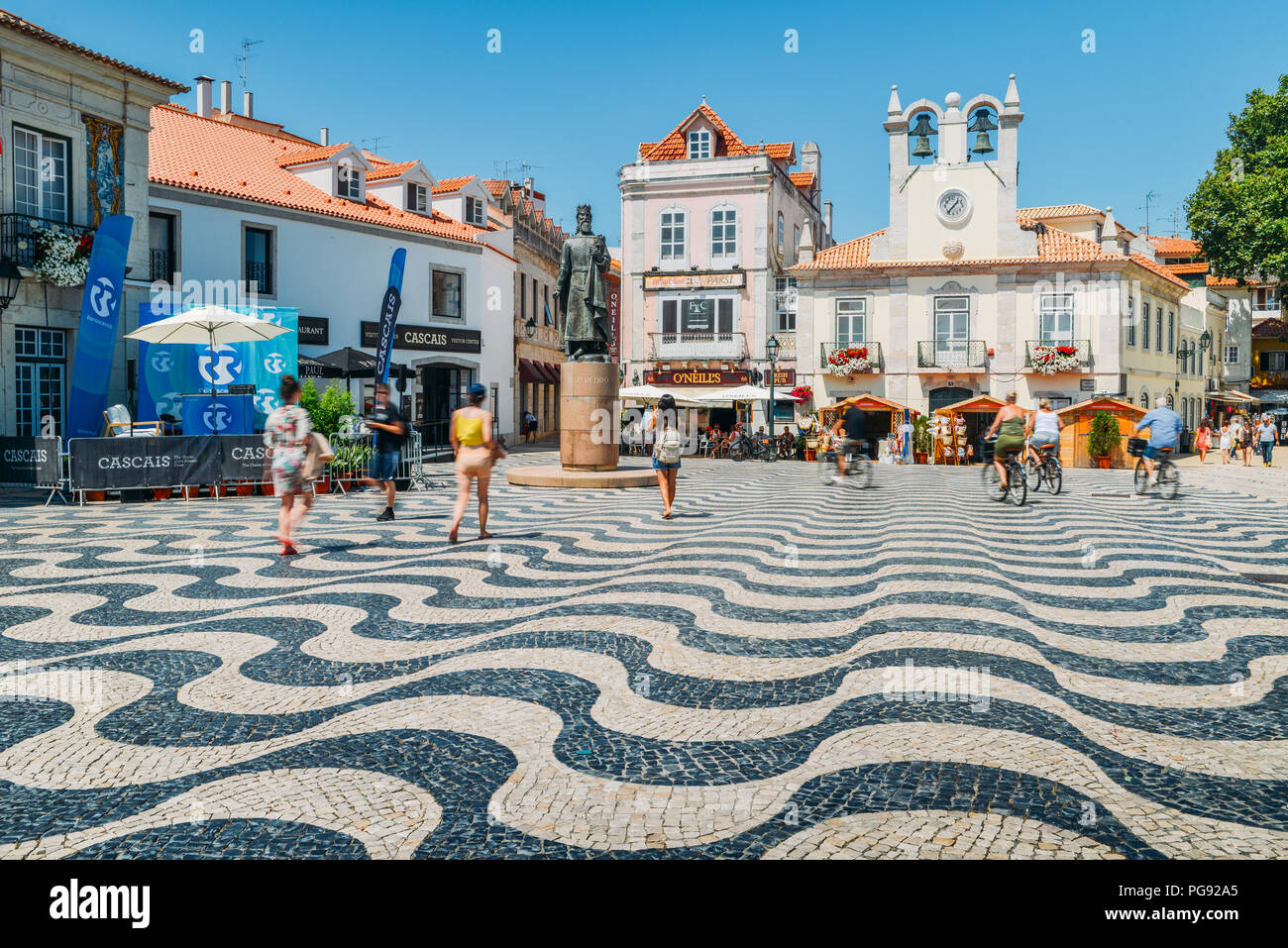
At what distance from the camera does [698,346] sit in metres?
39.5

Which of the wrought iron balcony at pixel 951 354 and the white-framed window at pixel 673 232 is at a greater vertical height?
the white-framed window at pixel 673 232

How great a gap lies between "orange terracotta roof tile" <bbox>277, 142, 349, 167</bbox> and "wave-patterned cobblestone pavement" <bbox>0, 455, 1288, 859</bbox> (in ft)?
79.1

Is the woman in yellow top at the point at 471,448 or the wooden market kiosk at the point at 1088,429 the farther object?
the wooden market kiosk at the point at 1088,429

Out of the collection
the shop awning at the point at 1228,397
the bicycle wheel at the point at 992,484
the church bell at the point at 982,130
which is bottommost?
the bicycle wheel at the point at 992,484

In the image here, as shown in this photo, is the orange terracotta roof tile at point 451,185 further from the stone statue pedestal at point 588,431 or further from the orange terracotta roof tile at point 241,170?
the stone statue pedestal at point 588,431

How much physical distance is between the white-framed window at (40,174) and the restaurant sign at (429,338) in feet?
38.4

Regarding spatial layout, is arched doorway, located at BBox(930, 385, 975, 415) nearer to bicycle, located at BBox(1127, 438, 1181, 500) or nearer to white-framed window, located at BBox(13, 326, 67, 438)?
bicycle, located at BBox(1127, 438, 1181, 500)

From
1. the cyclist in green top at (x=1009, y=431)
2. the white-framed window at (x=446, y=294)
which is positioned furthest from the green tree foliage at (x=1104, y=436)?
the white-framed window at (x=446, y=294)

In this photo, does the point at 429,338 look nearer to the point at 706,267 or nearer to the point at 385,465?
the point at 706,267

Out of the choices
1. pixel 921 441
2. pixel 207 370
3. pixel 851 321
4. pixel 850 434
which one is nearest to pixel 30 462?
pixel 207 370

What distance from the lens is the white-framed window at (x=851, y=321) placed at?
3659cm

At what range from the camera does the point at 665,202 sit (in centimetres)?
3978
